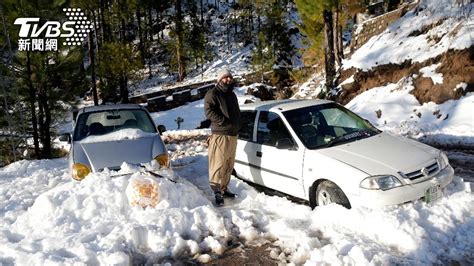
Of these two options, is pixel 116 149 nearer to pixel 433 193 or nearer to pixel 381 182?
pixel 381 182

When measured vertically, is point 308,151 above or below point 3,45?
below

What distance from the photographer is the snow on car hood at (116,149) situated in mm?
5824

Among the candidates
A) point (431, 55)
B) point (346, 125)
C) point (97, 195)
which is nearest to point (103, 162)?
point (97, 195)

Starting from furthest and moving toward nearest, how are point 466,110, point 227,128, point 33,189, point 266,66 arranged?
point 266,66 → point 466,110 → point 33,189 → point 227,128

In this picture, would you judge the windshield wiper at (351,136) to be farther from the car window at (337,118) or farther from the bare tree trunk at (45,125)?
the bare tree trunk at (45,125)

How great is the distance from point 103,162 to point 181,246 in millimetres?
2215

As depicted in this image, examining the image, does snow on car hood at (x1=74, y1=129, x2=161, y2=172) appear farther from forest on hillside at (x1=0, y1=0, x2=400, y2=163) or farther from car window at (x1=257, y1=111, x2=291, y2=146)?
forest on hillside at (x1=0, y1=0, x2=400, y2=163)

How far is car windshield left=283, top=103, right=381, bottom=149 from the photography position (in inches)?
213

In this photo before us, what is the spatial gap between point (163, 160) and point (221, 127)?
116 centimetres

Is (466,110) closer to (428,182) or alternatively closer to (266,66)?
(428,182)

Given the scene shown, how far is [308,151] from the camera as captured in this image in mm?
5195

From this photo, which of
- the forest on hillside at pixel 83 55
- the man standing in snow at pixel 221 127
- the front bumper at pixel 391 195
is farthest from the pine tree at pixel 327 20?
the front bumper at pixel 391 195

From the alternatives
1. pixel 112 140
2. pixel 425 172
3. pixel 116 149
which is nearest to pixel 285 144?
pixel 425 172

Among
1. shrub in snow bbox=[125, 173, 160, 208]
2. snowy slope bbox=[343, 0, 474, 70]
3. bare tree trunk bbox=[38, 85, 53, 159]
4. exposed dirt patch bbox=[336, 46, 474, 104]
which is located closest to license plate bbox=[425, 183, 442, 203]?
shrub in snow bbox=[125, 173, 160, 208]
